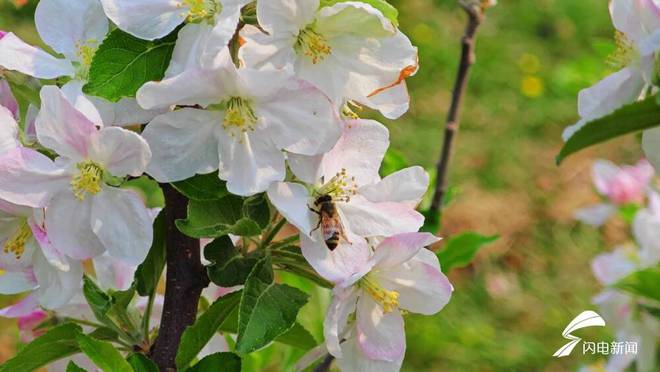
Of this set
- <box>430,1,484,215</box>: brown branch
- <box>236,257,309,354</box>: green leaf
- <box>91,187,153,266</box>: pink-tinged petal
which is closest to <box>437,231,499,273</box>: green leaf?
<box>430,1,484,215</box>: brown branch

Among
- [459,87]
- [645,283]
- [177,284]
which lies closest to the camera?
[177,284]

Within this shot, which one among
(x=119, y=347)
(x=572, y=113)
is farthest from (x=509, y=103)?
(x=119, y=347)

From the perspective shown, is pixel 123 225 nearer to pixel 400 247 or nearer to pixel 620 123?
pixel 400 247

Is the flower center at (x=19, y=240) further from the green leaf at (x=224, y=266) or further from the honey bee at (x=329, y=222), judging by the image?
the honey bee at (x=329, y=222)

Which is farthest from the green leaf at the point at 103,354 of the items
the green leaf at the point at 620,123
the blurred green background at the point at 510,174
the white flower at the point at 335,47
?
the blurred green background at the point at 510,174

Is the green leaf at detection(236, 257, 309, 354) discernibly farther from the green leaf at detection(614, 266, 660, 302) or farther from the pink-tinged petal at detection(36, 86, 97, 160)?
the green leaf at detection(614, 266, 660, 302)

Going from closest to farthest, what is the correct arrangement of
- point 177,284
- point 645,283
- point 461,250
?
1. point 177,284
2. point 645,283
3. point 461,250

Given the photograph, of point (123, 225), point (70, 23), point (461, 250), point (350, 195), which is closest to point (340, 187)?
point (350, 195)
